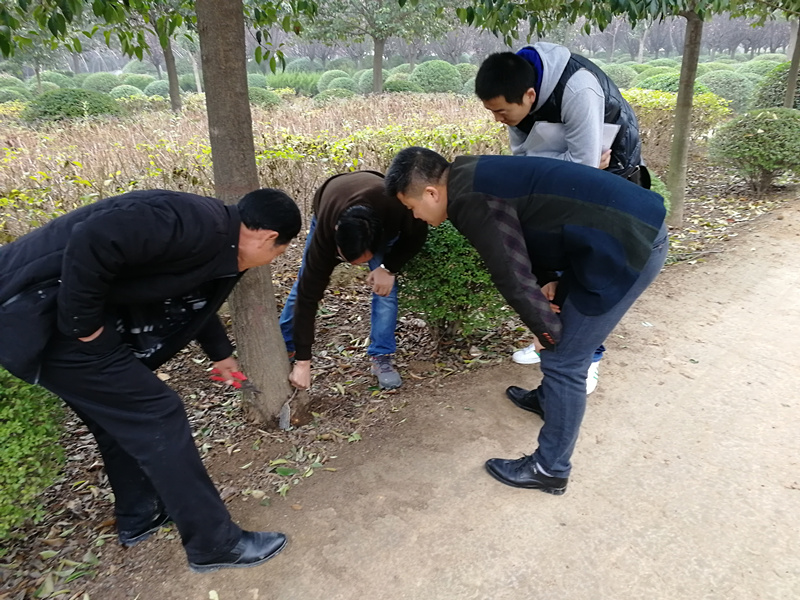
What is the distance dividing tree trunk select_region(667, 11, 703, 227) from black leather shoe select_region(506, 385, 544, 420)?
4.02m

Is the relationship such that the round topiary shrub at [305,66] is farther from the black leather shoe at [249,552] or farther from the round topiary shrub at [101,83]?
the black leather shoe at [249,552]

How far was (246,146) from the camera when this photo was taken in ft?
8.23

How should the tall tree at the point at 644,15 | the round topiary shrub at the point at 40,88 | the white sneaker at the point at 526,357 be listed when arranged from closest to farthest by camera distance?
the tall tree at the point at 644,15 < the white sneaker at the point at 526,357 < the round topiary shrub at the point at 40,88

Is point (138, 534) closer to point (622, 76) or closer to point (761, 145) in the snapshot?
point (761, 145)

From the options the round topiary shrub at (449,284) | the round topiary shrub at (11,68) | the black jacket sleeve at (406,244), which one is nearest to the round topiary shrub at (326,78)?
the round topiary shrub at (11,68)

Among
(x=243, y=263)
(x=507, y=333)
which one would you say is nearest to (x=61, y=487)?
(x=243, y=263)

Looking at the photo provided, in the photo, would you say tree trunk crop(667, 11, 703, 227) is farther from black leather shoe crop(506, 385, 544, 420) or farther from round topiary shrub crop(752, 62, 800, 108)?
round topiary shrub crop(752, 62, 800, 108)

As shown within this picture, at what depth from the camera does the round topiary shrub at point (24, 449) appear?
6.38 feet

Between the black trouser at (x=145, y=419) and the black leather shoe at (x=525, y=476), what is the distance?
1185 mm

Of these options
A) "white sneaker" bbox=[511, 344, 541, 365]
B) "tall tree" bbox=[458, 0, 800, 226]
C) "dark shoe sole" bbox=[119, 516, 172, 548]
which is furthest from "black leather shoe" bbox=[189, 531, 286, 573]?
"tall tree" bbox=[458, 0, 800, 226]

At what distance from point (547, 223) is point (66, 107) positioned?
12869 millimetres

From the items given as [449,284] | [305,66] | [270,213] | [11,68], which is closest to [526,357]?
[449,284]

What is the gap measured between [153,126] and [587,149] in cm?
915

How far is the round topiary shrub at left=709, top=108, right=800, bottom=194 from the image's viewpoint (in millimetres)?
6535
